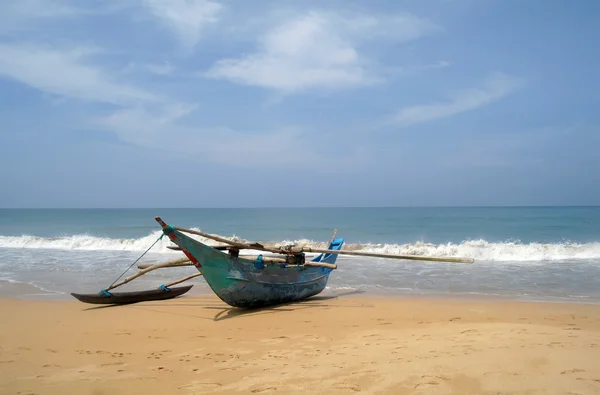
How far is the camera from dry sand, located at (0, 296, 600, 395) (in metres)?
3.61

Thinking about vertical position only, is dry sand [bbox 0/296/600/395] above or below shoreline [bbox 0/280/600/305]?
above

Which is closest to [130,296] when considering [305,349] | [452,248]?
[305,349]

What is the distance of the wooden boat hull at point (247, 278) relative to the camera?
6.24 meters

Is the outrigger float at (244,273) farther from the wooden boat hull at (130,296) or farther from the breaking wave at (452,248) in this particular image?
the breaking wave at (452,248)

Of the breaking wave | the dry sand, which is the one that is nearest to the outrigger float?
the dry sand

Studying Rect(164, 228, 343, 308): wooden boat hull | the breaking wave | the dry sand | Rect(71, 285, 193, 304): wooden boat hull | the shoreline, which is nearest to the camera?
the dry sand

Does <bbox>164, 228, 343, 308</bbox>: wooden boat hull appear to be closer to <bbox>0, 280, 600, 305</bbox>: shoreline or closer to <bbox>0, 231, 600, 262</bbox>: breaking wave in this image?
<bbox>0, 280, 600, 305</bbox>: shoreline

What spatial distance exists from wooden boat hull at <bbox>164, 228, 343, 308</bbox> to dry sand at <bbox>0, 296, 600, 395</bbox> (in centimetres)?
31

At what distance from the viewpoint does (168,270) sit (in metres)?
11.8

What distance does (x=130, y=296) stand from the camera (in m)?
7.77

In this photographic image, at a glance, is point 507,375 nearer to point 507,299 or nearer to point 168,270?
point 507,299

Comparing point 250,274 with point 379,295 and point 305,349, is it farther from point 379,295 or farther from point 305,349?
point 379,295

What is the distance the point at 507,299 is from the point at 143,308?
266 inches

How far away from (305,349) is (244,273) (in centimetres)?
224
